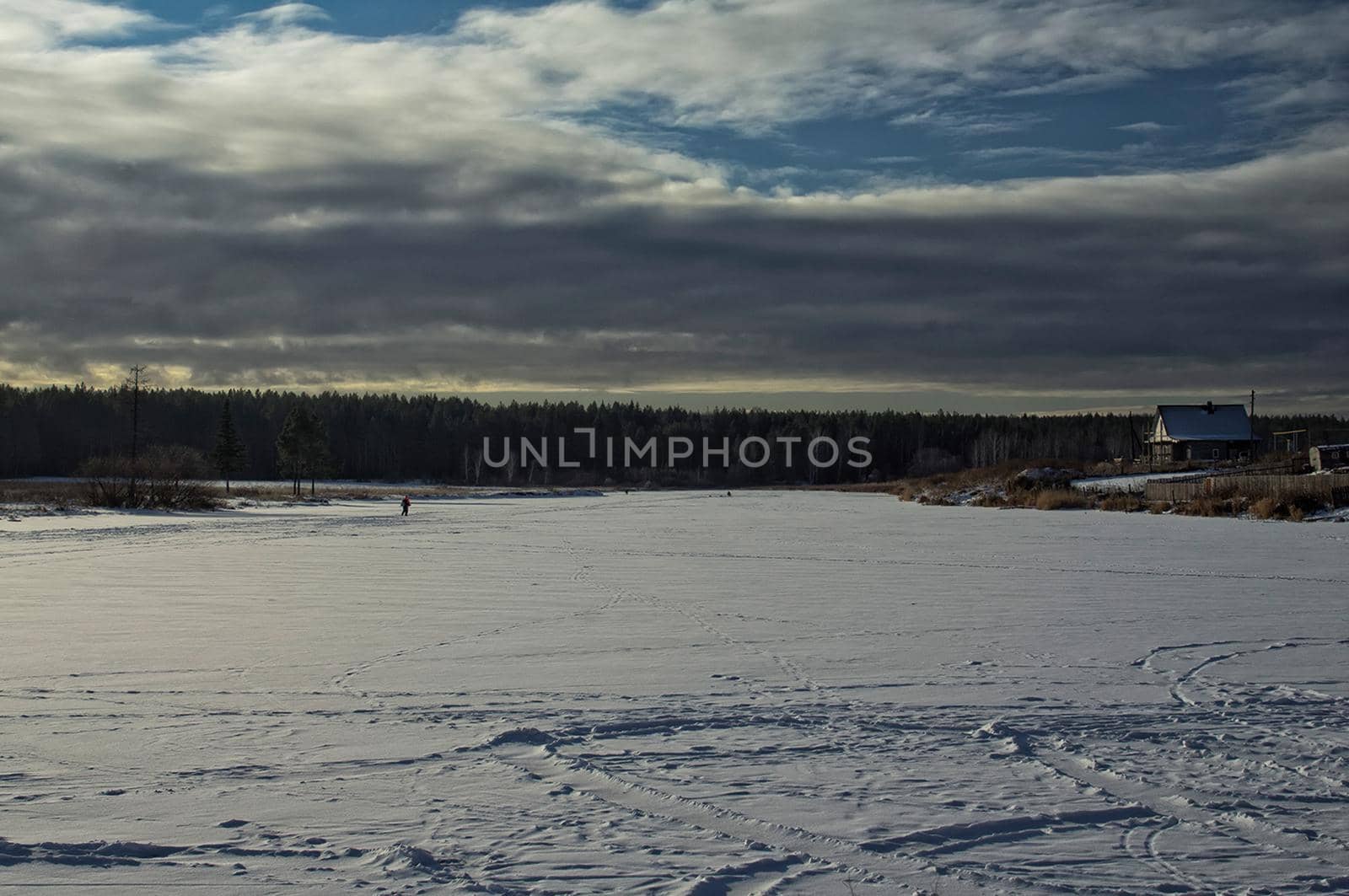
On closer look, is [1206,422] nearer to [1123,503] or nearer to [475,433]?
[1123,503]

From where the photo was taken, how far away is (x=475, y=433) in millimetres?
143250

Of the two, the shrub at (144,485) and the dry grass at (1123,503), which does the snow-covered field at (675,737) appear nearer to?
the dry grass at (1123,503)

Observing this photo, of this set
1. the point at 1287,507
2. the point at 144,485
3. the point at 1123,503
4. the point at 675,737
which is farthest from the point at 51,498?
the point at 675,737

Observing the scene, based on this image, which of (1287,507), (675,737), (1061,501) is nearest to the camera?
(675,737)

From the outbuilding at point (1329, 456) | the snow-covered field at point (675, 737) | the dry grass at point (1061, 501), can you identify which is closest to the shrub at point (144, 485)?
the dry grass at point (1061, 501)

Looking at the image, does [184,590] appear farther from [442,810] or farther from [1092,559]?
[1092,559]

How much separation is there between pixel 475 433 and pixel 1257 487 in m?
116

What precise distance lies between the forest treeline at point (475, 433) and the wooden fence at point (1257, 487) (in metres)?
83.3

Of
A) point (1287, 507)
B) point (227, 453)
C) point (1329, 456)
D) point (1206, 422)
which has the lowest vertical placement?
point (1287, 507)

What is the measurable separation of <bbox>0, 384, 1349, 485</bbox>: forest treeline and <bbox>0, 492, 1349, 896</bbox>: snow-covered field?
10845 cm

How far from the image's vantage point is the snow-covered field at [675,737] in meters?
4.80

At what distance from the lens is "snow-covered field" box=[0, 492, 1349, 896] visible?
480cm

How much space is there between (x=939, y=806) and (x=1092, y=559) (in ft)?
52.3

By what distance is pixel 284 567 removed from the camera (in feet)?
61.6
